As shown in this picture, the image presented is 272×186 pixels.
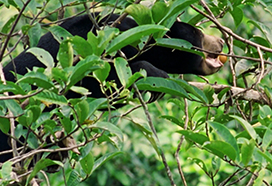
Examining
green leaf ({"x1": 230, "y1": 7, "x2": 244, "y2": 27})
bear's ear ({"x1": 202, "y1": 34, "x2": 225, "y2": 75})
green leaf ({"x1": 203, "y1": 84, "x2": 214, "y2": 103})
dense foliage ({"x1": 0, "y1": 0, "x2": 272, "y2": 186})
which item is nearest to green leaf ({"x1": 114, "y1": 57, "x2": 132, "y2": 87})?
dense foliage ({"x1": 0, "y1": 0, "x2": 272, "y2": 186})

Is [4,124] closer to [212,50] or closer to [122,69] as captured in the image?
[122,69]

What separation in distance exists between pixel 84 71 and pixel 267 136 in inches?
18.6

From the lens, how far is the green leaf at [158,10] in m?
1.14

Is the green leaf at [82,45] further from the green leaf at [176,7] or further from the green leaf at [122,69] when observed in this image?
the green leaf at [176,7]

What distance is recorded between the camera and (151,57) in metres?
2.41

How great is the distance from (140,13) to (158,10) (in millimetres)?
45

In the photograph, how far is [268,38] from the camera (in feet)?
5.36

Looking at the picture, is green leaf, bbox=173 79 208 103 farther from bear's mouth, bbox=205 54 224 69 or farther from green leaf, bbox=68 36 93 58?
bear's mouth, bbox=205 54 224 69

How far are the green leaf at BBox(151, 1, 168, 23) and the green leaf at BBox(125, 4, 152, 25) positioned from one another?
0.01 meters

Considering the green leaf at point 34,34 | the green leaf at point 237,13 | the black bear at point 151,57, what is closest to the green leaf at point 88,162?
the green leaf at point 34,34

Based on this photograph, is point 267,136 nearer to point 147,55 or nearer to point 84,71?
point 84,71

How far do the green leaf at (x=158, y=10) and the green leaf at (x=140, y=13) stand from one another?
12mm

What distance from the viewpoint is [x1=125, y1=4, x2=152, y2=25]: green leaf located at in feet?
3.71

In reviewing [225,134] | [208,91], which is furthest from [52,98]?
[208,91]
